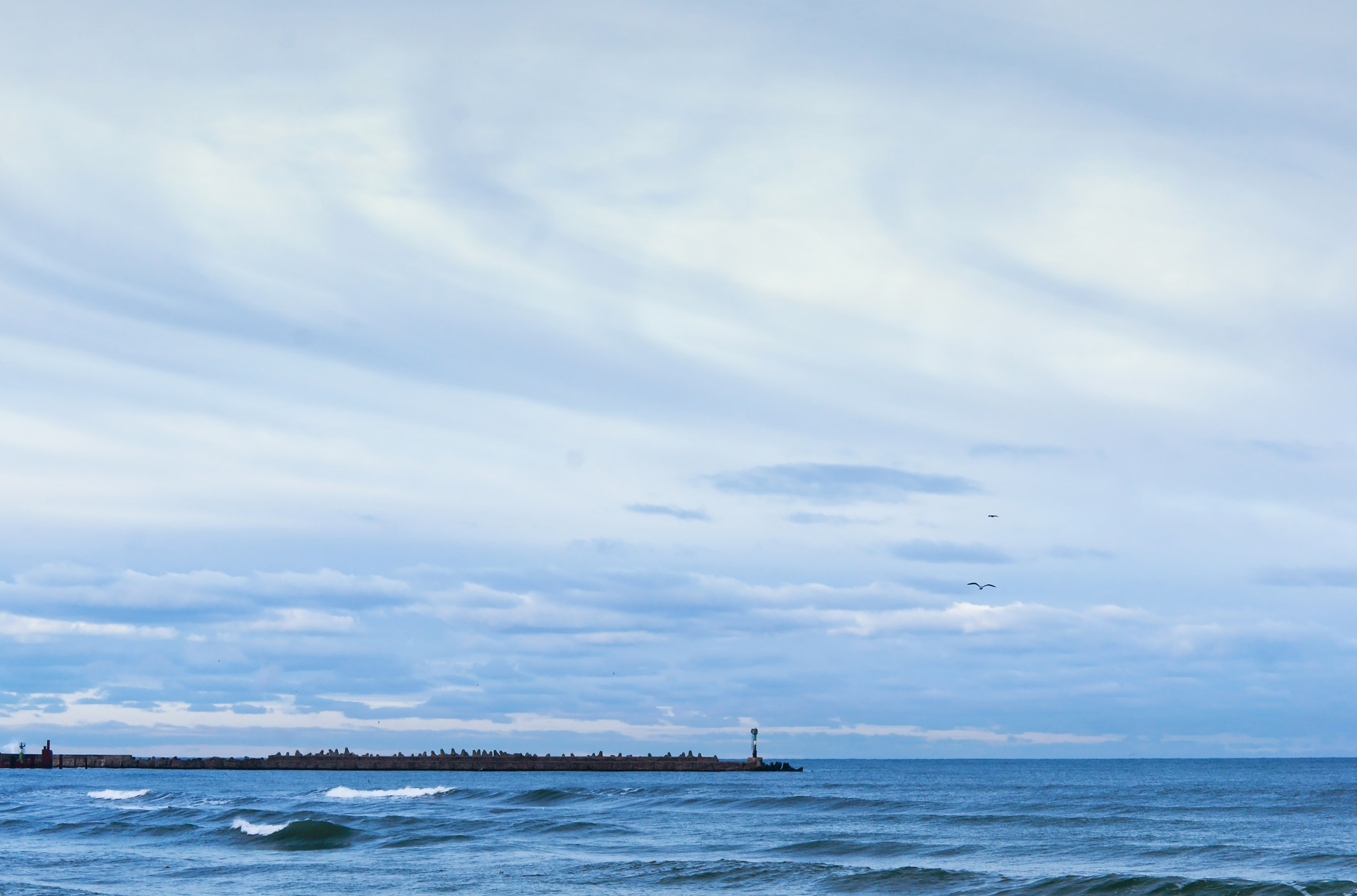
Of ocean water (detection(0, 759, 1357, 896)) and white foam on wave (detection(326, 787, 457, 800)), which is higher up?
ocean water (detection(0, 759, 1357, 896))

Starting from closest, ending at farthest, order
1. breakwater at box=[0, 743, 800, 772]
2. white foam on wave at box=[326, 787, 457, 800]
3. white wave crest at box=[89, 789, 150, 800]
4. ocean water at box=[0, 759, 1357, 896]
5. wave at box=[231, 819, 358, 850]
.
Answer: ocean water at box=[0, 759, 1357, 896]
wave at box=[231, 819, 358, 850]
white foam on wave at box=[326, 787, 457, 800]
white wave crest at box=[89, 789, 150, 800]
breakwater at box=[0, 743, 800, 772]

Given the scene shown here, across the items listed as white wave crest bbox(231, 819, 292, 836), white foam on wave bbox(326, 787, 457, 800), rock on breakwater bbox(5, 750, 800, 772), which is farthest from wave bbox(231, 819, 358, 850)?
rock on breakwater bbox(5, 750, 800, 772)

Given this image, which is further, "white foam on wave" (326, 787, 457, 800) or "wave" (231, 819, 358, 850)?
"white foam on wave" (326, 787, 457, 800)

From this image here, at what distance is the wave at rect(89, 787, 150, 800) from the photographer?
83.4m

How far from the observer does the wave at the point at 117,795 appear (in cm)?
8344

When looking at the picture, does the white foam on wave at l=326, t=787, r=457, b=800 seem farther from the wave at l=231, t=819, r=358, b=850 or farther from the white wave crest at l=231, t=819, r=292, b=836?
the wave at l=231, t=819, r=358, b=850

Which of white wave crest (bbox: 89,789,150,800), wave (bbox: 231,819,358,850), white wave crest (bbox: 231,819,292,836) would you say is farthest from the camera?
white wave crest (bbox: 89,789,150,800)

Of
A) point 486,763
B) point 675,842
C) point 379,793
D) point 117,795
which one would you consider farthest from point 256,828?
point 486,763

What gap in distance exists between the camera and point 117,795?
8731 cm

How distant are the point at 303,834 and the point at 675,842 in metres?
17.2

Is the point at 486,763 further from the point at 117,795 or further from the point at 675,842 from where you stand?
the point at 675,842

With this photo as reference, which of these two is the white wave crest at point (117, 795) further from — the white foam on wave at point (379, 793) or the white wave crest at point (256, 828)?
the white wave crest at point (256, 828)

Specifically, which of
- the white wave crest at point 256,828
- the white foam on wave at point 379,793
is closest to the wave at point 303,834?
Answer: the white wave crest at point 256,828

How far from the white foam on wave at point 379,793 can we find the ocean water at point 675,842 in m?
0.45
